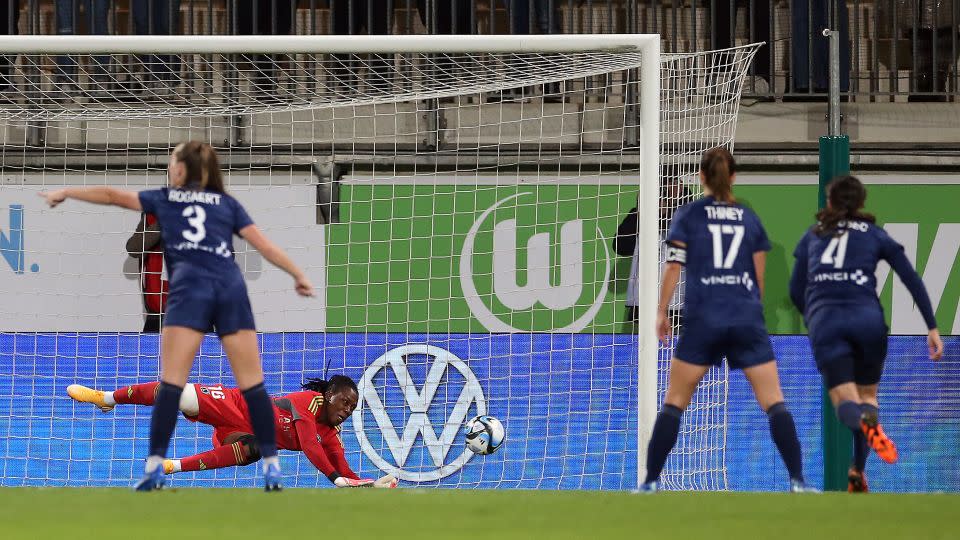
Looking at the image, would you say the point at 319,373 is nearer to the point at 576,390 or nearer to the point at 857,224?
the point at 576,390

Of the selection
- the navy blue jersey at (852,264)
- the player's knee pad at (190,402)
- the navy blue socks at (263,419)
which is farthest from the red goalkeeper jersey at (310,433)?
the navy blue jersey at (852,264)

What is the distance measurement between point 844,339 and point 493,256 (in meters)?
4.21

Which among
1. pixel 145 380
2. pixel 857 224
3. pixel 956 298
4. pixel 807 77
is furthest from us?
pixel 807 77

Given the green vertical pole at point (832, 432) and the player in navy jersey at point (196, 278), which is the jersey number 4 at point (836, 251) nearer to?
the player in navy jersey at point (196, 278)

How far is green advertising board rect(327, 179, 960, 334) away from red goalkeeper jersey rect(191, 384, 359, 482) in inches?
52.0

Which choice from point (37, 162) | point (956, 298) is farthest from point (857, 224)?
point (37, 162)

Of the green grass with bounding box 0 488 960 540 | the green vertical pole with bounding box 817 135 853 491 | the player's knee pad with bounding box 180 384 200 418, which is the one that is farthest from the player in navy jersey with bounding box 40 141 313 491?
the green vertical pole with bounding box 817 135 853 491

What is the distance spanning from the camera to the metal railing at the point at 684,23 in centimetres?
1160

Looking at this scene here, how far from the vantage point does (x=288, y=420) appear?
29.3 feet

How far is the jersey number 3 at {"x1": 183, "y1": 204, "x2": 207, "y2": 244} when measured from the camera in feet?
18.9

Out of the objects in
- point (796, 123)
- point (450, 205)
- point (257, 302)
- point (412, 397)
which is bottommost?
point (412, 397)

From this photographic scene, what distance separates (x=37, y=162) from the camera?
1105cm

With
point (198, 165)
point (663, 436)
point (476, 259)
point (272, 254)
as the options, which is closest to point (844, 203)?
point (663, 436)

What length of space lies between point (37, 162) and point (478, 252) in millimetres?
3465
